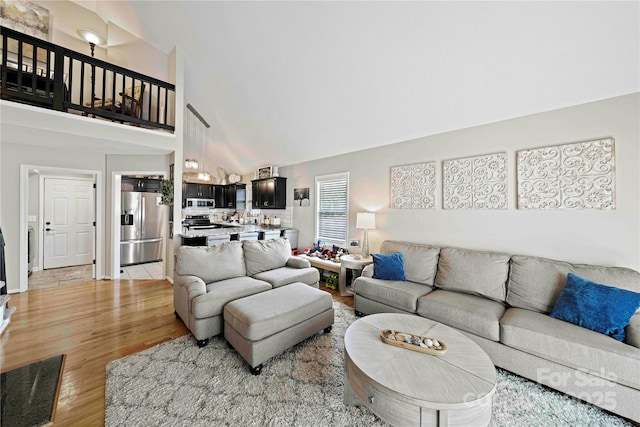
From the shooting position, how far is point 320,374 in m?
2.01

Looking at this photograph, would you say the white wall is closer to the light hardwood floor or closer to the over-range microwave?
the light hardwood floor

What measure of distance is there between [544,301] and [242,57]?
15.7 feet

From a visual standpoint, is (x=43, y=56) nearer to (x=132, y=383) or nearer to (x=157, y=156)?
(x=157, y=156)

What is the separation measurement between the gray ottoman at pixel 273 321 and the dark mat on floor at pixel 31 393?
4.01 ft

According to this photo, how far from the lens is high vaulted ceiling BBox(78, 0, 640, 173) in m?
2.04

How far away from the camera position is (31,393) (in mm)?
1779

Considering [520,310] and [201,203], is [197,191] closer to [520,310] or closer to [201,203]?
[201,203]

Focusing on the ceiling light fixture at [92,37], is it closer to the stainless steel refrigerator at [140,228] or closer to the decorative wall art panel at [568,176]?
the stainless steel refrigerator at [140,228]

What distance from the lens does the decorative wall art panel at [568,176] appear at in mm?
2316

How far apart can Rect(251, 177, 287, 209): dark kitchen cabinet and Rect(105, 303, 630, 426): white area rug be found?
12.6 feet

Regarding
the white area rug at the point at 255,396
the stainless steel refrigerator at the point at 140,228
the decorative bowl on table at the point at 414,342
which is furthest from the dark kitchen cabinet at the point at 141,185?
the decorative bowl on table at the point at 414,342

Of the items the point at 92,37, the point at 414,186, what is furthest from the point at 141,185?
the point at 414,186

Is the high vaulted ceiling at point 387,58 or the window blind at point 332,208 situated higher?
the high vaulted ceiling at point 387,58

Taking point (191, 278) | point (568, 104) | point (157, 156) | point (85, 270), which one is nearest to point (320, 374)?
point (191, 278)
